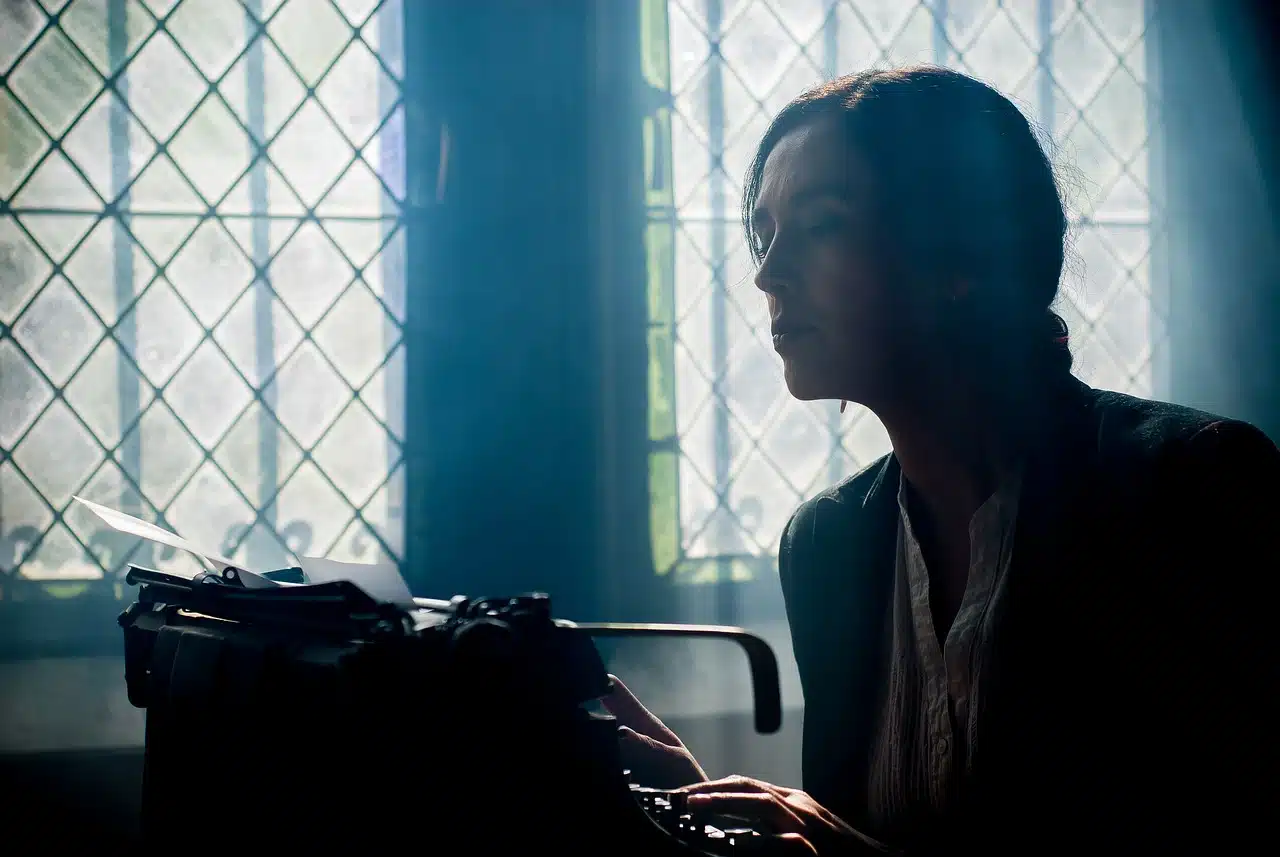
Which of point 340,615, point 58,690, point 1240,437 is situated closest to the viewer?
point 340,615

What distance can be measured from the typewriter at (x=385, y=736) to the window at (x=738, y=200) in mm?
1018

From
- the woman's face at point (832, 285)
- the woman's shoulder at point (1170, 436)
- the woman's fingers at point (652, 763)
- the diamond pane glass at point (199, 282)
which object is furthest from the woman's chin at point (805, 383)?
the diamond pane glass at point (199, 282)

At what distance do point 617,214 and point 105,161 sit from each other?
0.85 m

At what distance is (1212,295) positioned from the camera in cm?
178

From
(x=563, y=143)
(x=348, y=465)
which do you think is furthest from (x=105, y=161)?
(x=563, y=143)

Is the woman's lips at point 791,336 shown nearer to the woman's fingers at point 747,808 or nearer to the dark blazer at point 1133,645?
the dark blazer at point 1133,645

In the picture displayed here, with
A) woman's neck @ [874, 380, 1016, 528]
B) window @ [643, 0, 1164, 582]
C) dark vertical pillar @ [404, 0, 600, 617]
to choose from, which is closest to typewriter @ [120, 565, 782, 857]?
woman's neck @ [874, 380, 1016, 528]

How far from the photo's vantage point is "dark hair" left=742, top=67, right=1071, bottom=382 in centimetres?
85

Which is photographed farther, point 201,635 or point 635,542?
point 635,542

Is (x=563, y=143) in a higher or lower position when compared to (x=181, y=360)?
higher

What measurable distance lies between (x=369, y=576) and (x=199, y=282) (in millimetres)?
1073

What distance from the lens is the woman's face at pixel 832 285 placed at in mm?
834

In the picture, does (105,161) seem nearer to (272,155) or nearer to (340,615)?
(272,155)

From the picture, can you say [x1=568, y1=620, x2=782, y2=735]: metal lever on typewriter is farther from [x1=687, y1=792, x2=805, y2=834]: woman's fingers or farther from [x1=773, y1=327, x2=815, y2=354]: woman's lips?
[x1=773, y1=327, x2=815, y2=354]: woman's lips
